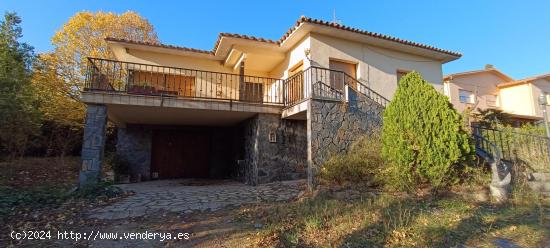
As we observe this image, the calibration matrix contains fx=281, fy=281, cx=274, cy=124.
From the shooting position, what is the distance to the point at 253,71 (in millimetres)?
12242

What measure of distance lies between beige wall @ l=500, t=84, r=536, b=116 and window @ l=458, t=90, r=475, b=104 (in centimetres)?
289

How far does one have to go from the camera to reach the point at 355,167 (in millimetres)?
6535

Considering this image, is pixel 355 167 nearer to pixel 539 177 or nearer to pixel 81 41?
pixel 539 177

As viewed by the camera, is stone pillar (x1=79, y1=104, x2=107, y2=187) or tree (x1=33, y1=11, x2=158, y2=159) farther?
tree (x1=33, y1=11, x2=158, y2=159)

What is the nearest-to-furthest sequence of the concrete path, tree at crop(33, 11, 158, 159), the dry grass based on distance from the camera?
the dry grass < the concrete path < tree at crop(33, 11, 158, 159)

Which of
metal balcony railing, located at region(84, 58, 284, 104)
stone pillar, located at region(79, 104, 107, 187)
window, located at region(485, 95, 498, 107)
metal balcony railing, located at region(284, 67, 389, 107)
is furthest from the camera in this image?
window, located at region(485, 95, 498, 107)

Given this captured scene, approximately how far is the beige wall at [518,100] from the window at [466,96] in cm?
289

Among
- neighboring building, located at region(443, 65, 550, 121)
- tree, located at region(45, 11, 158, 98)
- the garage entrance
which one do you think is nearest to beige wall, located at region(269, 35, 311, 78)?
the garage entrance

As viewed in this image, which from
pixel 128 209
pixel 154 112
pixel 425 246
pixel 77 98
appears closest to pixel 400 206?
pixel 425 246

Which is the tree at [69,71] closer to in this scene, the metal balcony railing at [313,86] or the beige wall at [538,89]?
the metal balcony railing at [313,86]

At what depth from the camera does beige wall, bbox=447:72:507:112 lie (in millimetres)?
18305

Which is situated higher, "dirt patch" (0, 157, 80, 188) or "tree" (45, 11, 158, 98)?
"tree" (45, 11, 158, 98)

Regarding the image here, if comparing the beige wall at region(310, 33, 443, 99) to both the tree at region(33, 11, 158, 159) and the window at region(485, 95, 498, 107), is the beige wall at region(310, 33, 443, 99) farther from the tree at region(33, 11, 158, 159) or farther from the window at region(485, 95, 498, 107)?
the window at region(485, 95, 498, 107)

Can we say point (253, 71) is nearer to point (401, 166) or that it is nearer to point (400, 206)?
point (401, 166)
